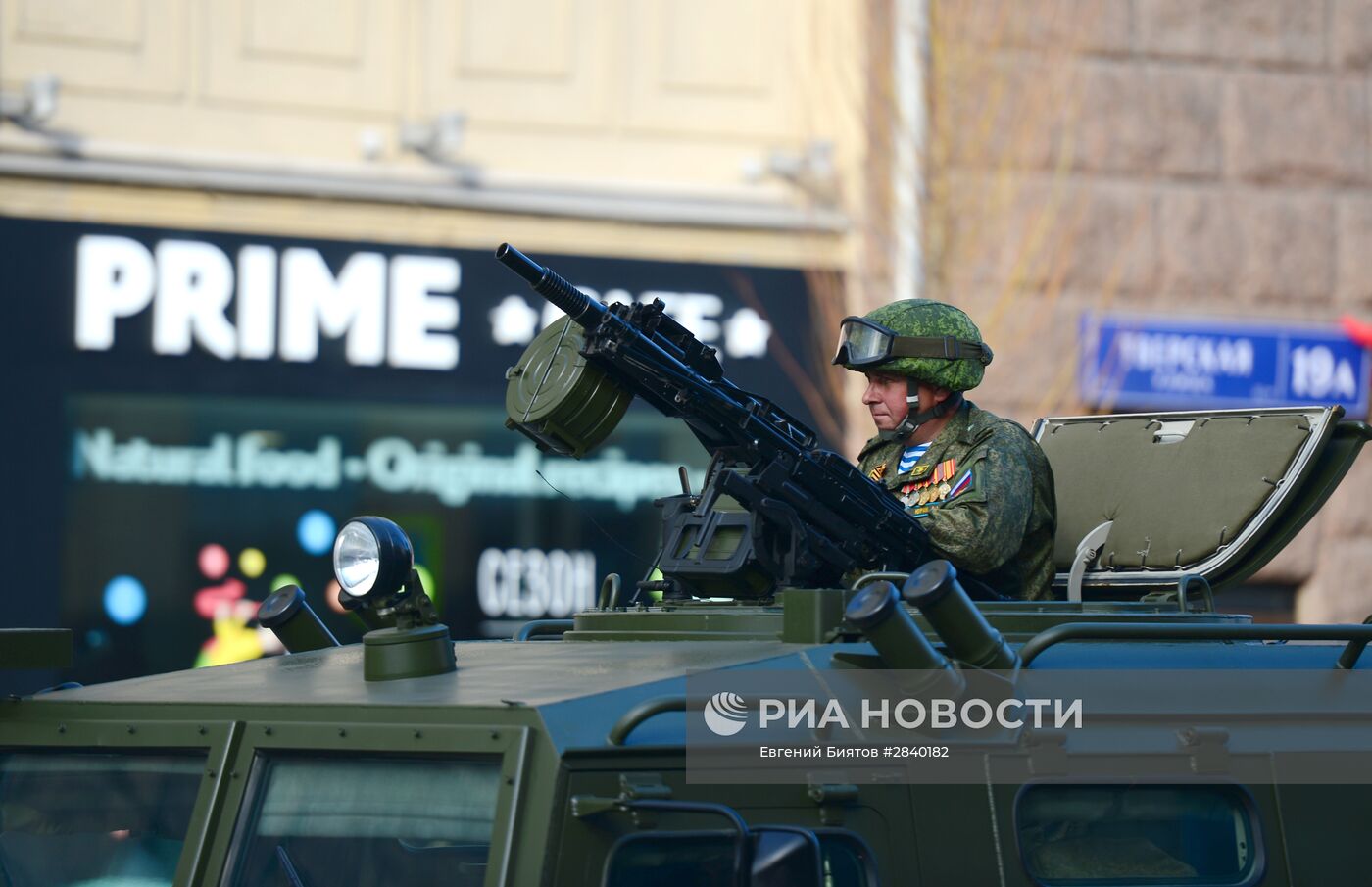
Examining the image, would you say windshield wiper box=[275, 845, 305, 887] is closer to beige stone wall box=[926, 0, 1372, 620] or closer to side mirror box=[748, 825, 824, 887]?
side mirror box=[748, 825, 824, 887]

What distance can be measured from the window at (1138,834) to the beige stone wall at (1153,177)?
27.4 ft

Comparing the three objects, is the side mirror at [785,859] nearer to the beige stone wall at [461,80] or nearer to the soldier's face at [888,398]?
the soldier's face at [888,398]

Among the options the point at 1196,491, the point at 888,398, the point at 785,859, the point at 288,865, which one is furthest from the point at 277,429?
the point at 785,859

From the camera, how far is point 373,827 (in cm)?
344

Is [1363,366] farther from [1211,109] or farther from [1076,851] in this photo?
[1076,851]

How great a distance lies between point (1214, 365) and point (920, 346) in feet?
26.5

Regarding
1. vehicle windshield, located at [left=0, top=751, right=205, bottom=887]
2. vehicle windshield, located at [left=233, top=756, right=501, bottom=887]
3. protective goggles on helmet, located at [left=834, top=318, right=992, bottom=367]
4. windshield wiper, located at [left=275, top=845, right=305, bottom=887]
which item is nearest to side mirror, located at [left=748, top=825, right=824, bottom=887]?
vehicle windshield, located at [left=233, top=756, right=501, bottom=887]

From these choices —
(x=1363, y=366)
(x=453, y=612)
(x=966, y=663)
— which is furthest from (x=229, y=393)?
(x=966, y=663)

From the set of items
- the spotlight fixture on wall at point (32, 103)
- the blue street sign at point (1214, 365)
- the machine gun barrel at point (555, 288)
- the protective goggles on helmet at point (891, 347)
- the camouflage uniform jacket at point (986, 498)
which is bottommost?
the camouflage uniform jacket at point (986, 498)

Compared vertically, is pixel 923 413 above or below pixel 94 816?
above

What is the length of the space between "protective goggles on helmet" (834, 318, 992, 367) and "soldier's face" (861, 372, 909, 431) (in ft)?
0.28

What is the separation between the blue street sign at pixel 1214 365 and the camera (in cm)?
1232

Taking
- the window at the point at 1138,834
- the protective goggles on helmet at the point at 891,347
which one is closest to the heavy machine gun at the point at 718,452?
the protective goggles on helmet at the point at 891,347

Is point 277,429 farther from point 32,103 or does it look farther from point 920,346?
point 920,346
